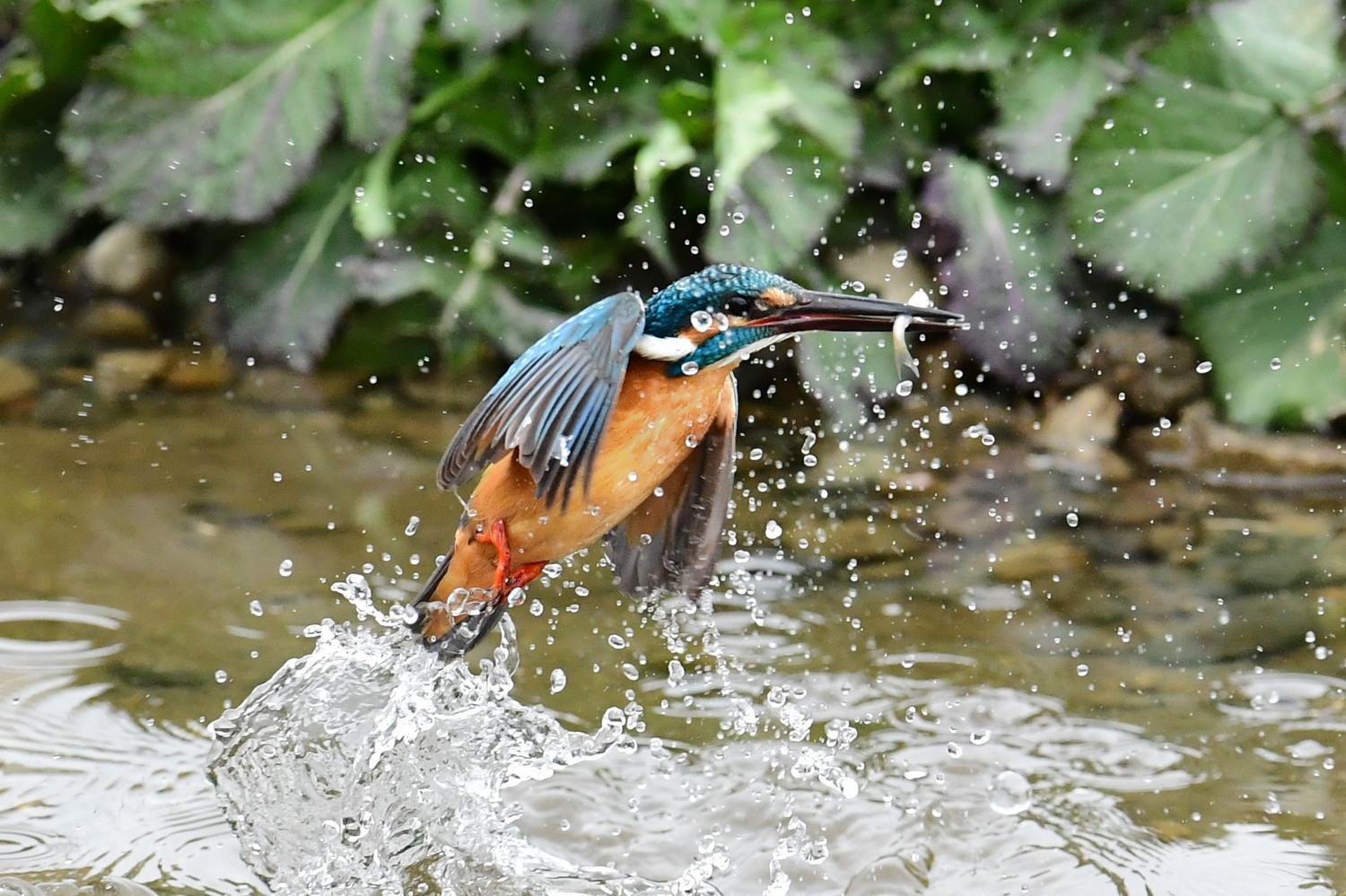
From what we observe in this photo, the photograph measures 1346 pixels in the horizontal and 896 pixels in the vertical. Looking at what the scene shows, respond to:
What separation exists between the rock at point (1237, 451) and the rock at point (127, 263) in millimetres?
3087

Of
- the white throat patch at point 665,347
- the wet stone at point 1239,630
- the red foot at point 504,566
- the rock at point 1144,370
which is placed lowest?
the wet stone at point 1239,630

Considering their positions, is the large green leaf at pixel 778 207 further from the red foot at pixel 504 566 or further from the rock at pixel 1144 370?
the red foot at pixel 504 566

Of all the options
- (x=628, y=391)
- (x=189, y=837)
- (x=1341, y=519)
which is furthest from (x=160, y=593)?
(x=1341, y=519)

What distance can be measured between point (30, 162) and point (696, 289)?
3557 millimetres

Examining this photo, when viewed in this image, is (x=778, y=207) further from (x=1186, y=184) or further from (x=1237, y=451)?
(x=1237, y=451)

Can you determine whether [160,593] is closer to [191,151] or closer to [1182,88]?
[191,151]

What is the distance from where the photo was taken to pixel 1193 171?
14.8ft

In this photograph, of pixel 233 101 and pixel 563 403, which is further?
pixel 233 101

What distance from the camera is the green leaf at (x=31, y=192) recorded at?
495cm

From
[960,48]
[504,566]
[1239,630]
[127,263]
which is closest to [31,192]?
[127,263]

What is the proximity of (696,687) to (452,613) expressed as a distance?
0.83 m

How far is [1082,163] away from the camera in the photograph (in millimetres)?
4488

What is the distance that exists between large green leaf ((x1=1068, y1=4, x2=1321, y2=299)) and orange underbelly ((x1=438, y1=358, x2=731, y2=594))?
2.44m

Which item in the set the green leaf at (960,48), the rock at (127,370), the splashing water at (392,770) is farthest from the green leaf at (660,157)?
the splashing water at (392,770)
